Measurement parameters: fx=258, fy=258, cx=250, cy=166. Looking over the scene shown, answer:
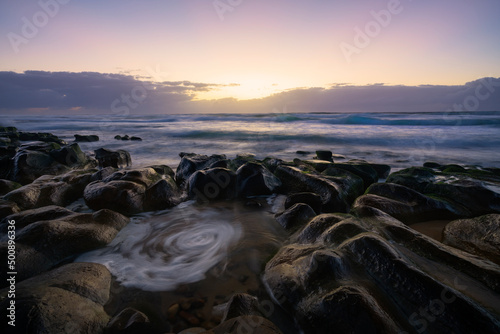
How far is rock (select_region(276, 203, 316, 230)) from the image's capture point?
3561 mm

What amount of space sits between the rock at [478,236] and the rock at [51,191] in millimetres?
6035

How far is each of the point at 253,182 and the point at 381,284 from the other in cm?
335

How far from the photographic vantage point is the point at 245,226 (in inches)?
151

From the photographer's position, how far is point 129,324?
1854 millimetres

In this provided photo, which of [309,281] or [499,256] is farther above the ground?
[309,281]

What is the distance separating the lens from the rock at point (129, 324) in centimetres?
183

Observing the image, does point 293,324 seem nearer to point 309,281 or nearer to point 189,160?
point 309,281

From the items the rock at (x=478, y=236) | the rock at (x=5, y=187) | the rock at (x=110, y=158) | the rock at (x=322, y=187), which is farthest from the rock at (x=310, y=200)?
the rock at (x=110, y=158)

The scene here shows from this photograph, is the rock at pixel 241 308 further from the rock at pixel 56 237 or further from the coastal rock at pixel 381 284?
the rock at pixel 56 237

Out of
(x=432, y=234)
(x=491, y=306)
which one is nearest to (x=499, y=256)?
(x=432, y=234)

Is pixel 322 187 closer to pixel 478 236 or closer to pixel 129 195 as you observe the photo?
pixel 478 236

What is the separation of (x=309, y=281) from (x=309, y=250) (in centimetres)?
49

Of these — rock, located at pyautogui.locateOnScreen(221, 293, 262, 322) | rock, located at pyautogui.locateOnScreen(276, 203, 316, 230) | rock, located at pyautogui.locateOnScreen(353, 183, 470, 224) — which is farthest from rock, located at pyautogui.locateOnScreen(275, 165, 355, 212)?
rock, located at pyautogui.locateOnScreen(221, 293, 262, 322)

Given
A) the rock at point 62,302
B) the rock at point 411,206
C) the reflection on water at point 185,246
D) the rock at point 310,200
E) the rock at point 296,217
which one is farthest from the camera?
the rock at point 310,200
